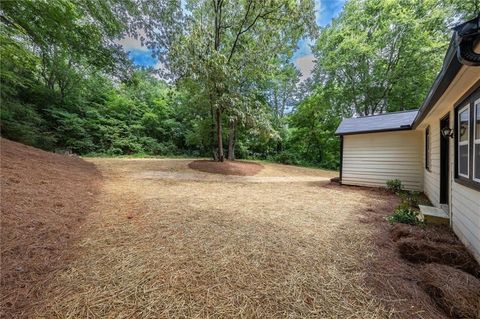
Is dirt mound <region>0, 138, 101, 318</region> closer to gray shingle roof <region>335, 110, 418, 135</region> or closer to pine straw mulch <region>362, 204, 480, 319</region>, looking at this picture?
pine straw mulch <region>362, 204, 480, 319</region>

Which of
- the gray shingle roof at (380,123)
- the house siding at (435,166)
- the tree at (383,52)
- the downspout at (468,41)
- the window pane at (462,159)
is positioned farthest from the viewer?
the tree at (383,52)

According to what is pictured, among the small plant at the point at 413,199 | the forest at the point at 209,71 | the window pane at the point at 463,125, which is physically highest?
the forest at the point at 209,71

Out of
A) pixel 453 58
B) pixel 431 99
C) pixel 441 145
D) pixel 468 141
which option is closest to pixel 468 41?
pixel 453 58

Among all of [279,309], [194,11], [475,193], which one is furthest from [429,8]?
[279,309]

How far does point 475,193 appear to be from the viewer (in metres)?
2.47

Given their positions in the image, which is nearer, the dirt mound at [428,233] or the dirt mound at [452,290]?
the dirt mound at [452,290]

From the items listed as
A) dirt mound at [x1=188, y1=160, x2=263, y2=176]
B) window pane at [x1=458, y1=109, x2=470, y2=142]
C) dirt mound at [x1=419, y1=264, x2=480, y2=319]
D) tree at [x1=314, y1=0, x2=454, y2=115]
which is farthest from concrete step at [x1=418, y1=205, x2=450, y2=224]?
tree at [x1=314, y1=0, x2=454, y2=115]

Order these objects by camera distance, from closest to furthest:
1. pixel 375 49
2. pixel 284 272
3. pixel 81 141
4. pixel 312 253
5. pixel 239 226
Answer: pixel 284 272
pixel 312 253
pixel 239 226
pixel 375 49
pixel 81 141

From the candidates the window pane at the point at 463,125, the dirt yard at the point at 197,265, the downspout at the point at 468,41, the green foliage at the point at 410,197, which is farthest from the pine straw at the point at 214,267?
the green foliage at the point at 410,197

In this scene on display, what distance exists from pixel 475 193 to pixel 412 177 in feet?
16.3

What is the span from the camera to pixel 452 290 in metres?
1.68

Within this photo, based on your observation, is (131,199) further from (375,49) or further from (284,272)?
(375,49)

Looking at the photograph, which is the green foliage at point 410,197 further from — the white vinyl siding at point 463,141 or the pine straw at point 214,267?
the pine straw at point 214,267

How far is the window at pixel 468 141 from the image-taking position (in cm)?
251
